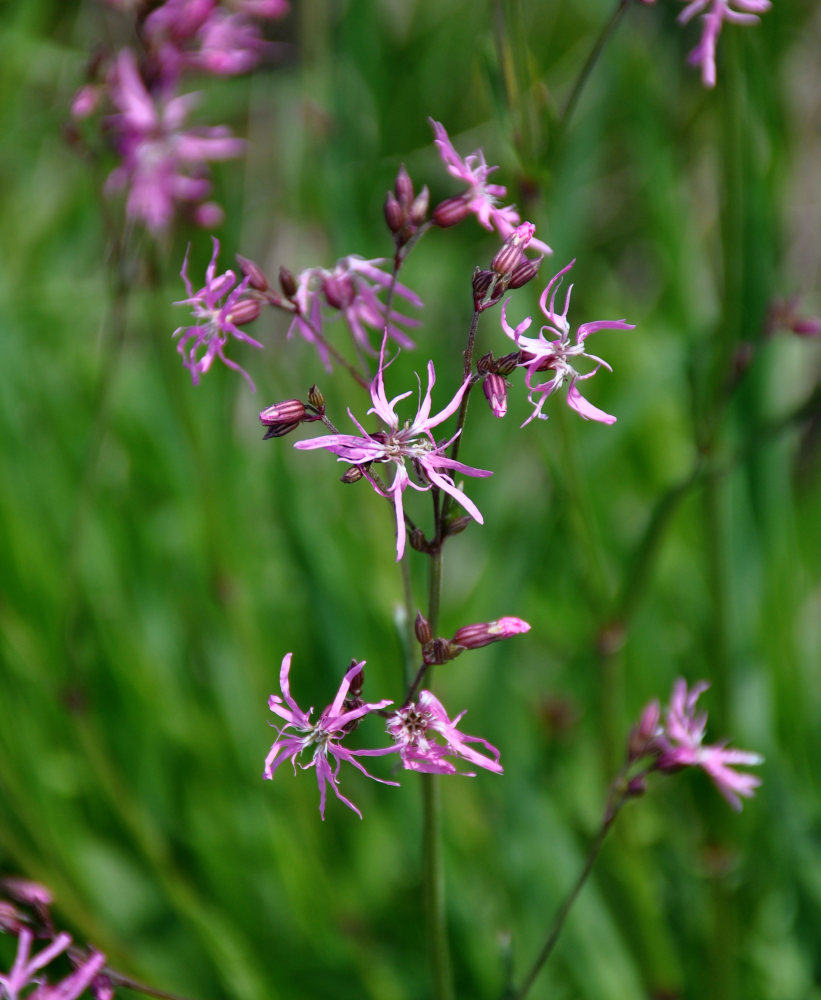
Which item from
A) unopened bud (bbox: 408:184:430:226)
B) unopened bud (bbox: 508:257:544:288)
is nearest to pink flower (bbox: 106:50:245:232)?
unopened bud (bbox: 408:184:430:226)

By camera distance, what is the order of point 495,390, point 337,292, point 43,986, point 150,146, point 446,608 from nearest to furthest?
point 495,390 < point 43,986 < point 337,292 < point 150,146 < point 446,608

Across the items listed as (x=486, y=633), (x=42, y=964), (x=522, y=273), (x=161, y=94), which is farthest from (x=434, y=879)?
(x=161, y=94)

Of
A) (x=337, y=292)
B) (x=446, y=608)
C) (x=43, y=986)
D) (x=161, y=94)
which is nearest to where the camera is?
(x=43, y=986)

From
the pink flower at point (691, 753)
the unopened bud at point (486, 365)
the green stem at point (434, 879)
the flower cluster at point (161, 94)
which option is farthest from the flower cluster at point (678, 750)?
the flower cluster at point (161, 94)

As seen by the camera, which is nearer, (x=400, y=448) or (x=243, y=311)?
(x=400, y=448)

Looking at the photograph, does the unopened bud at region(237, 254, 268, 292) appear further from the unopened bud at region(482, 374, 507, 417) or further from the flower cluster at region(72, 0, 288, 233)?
the flower cluster at region(72, 0, 288, 233)

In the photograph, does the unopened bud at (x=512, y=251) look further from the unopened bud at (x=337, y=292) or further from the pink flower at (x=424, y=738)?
the pink flower at (x=424, y=738)

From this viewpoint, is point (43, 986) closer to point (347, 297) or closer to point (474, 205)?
point (347, 297)
